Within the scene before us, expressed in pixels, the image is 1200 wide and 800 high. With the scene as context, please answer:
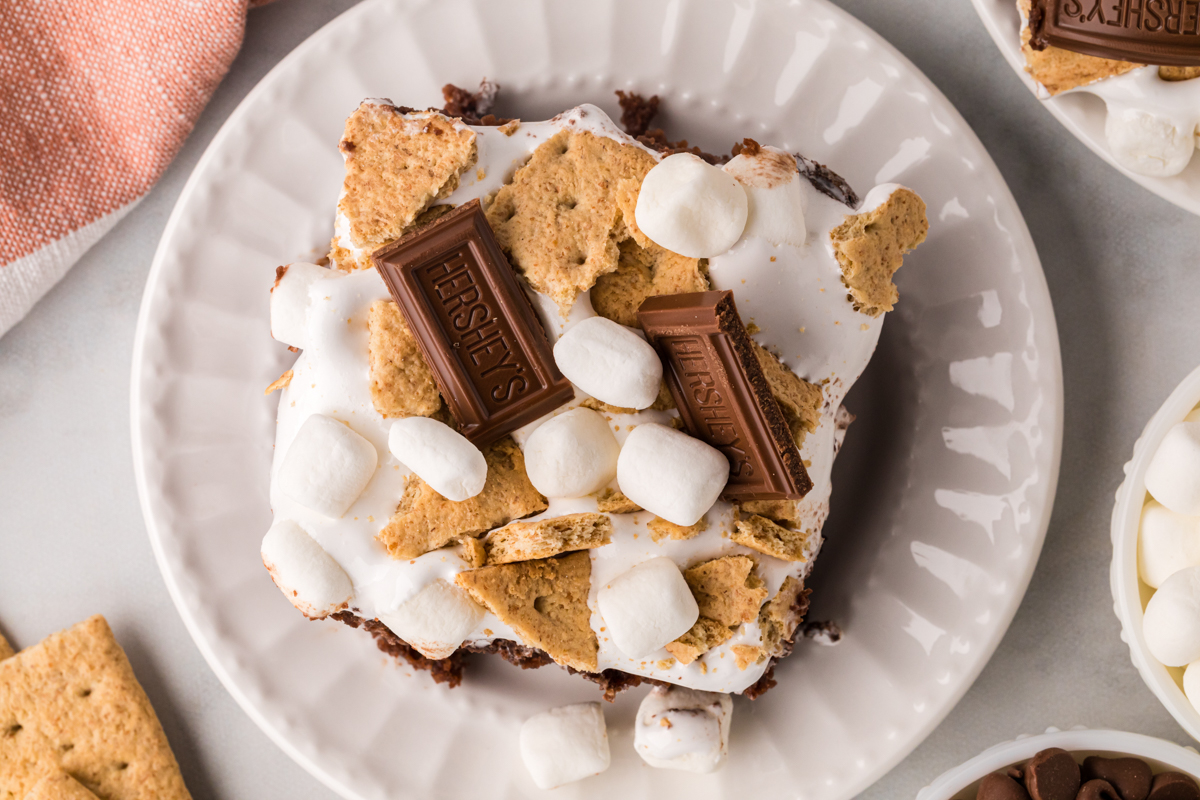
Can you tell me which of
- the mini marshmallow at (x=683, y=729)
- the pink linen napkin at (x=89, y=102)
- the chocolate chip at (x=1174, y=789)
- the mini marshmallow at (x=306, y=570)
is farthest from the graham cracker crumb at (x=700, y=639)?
the pink linen napkin at (x=89, y=102)

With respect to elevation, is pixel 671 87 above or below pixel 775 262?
above

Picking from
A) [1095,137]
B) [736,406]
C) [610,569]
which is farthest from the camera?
[1095,137]

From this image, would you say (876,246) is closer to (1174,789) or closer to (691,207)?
(691,207)

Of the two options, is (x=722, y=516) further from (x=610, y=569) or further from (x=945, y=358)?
(x=945, y=358)

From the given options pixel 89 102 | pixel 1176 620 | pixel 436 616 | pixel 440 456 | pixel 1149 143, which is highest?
pixel 89 102

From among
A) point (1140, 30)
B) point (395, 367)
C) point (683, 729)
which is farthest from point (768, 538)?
point (1140, 30)

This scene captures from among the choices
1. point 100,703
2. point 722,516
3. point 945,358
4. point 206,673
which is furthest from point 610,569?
point 100,703

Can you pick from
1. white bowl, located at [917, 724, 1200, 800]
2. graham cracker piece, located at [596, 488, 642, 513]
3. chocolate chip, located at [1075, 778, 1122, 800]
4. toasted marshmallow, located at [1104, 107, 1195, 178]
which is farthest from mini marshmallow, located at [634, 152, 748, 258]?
chocolate chip, located at [1075, 778, 1122, 800]
